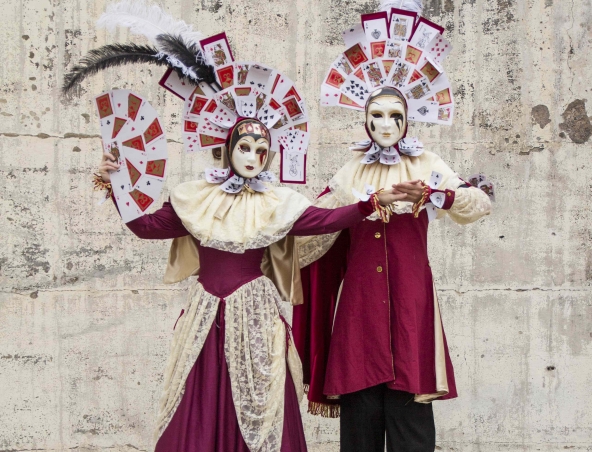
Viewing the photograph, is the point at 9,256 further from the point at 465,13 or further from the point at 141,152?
the point at 465,13

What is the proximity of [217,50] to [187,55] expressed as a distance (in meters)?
0.13

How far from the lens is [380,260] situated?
3.54 m

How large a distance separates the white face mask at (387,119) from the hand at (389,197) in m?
0.29

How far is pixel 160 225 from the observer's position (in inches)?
137

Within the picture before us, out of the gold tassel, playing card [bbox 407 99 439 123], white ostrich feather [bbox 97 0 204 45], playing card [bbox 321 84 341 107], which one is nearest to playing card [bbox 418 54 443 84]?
playing card [bbox 407 99 439 123]

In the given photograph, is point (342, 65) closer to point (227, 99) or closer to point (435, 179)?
point (227, 99)

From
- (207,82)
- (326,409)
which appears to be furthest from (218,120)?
(326,409)

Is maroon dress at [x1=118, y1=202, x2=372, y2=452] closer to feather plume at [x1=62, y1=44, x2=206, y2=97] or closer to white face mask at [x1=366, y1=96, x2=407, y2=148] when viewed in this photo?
white face mask at [x1=366, y1=96, x2=407, y2=148]

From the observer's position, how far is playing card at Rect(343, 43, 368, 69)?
3684mm

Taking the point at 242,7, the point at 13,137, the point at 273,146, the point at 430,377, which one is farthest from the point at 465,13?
the point at 13,137

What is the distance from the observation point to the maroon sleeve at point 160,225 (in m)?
3.43

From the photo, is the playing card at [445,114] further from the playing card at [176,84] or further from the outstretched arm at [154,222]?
the outstretched arm at [154,222]

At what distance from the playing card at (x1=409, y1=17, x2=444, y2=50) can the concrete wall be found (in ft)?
4.55

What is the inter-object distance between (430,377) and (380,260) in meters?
0.54
